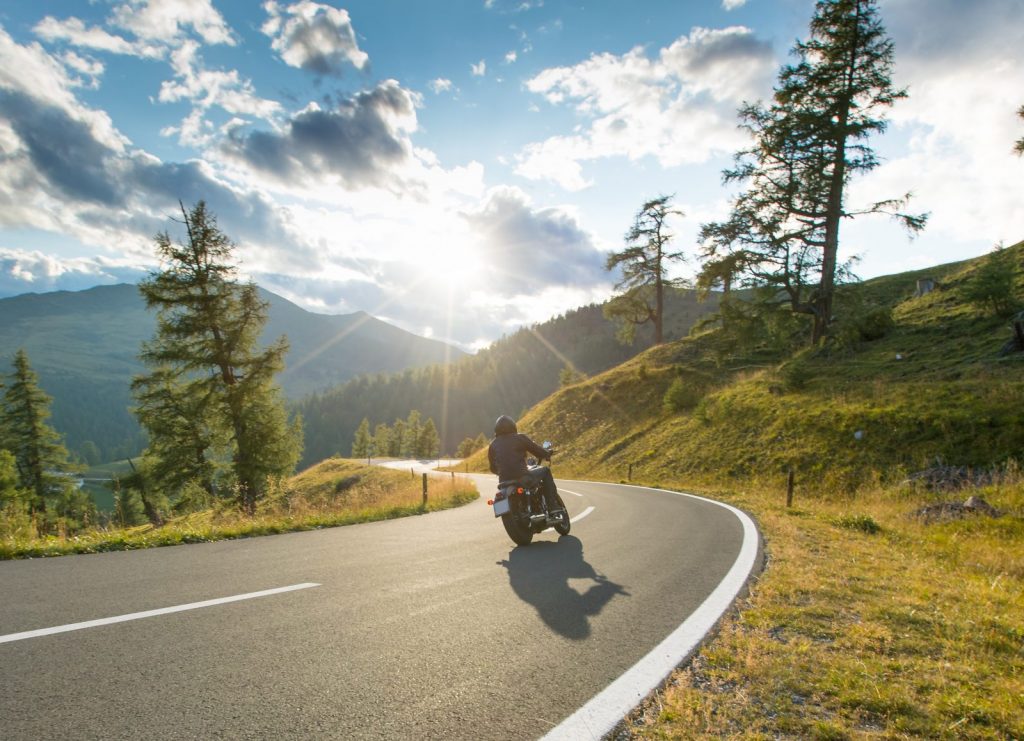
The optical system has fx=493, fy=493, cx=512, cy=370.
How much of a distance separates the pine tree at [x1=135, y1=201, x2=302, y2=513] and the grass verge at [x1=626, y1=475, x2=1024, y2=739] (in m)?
17.7

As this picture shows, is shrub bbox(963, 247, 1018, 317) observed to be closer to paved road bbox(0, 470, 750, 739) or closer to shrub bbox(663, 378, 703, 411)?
shrub bbox(663, 378, 703, 411)

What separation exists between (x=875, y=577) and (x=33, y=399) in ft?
147

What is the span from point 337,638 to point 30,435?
138 ft

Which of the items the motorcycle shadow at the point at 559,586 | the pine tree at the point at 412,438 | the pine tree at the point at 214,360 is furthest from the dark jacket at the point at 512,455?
the pine tree at the point at 412,438

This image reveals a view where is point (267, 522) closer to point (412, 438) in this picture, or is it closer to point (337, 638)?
point (337, 638)

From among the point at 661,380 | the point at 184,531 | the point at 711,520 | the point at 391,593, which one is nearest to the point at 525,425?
the point at 661,380

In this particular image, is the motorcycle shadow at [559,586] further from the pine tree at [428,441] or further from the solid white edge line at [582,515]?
the pine tree at [428,441]

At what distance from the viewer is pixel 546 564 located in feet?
21.0

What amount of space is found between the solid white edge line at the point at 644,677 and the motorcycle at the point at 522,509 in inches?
122

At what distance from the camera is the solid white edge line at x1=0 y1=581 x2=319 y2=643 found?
3601mm

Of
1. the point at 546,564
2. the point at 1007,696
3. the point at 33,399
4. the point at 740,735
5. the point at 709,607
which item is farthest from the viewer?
the point at 33,399

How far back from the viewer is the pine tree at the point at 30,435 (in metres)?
32.1

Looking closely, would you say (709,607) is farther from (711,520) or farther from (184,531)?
(184,531)

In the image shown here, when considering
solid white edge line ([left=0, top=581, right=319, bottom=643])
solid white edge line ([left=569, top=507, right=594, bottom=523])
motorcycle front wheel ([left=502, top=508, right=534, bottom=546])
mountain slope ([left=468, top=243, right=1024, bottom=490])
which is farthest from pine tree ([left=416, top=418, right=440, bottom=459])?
solid white edge line ([left=0, top=581, right=319, bottom=643])
